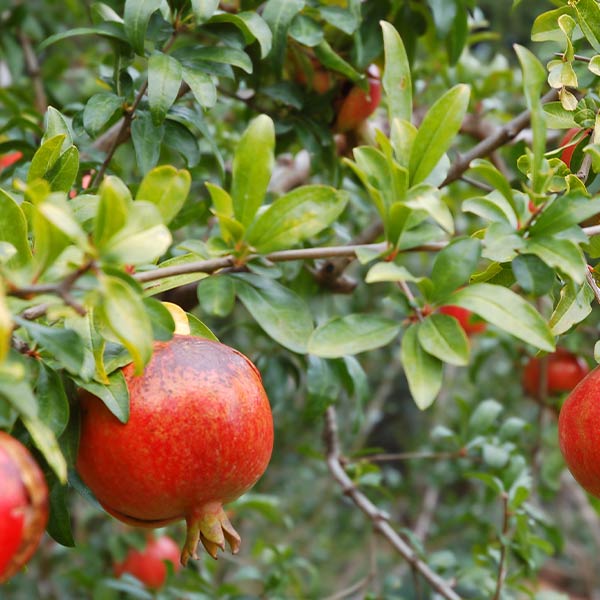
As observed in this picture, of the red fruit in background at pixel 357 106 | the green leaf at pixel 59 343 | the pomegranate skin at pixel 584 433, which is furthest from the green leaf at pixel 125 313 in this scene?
the red fruit in background at pixel 357 106

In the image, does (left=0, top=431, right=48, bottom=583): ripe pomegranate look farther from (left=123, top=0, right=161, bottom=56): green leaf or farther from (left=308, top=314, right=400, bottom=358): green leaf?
(left=123, top=0, right=161, bottom=56): green leaf

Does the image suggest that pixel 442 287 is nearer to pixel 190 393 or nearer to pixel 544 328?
pixel 544 328

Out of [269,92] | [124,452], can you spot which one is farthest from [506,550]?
[124,452]

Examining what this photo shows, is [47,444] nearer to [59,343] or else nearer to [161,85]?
[59,343]

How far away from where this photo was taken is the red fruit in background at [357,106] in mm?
1431

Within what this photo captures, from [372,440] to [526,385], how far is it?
211 centimetres

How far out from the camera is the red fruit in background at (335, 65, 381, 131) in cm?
143

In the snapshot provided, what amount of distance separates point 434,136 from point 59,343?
35 cm

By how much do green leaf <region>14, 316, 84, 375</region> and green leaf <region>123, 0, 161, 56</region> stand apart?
494mm

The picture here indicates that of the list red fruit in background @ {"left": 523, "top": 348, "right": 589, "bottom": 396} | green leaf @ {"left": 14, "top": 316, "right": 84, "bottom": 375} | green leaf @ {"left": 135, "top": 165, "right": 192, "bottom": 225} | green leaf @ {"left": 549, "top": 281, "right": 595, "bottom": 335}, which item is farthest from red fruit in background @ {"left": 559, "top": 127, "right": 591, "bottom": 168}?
red fruit in background @ {"left": 523, "top": 348, "right": 589, "bottom": 396}

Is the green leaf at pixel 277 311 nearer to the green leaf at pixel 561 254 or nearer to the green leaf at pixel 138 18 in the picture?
the green leaf at pixel 561 254

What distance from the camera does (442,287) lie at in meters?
0.70

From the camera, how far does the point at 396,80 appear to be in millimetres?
797

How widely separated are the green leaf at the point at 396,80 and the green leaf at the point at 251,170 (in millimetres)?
134
